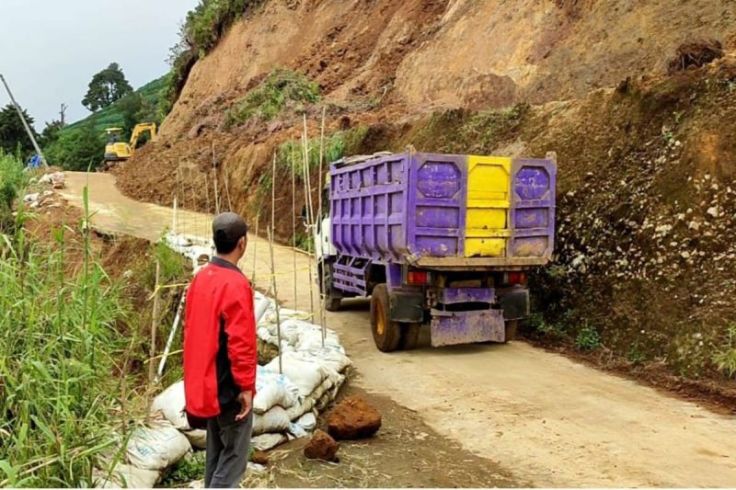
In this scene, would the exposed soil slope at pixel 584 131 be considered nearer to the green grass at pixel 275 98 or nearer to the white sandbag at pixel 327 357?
the green grass at pixel 275 98

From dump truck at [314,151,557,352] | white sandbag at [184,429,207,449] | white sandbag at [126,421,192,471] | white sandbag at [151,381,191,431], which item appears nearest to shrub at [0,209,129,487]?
white sandbag at [126,421,192,471]

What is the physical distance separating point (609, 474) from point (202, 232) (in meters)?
14.7

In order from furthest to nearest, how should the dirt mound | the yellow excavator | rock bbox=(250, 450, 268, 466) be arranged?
1. the yellow excavator
2. the dirt mound
3. rock bbox=(250, 450, 268, 466)

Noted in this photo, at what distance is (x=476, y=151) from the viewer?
14.2m

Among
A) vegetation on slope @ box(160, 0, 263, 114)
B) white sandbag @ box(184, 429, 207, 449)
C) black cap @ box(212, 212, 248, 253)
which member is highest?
vegetation on slope @ box(160, 0, 263, 114)

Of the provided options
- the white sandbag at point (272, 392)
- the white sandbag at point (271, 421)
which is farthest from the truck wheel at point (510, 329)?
the white sandbag at point (271, 421)

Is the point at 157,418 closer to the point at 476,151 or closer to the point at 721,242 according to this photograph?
the point at 721,242

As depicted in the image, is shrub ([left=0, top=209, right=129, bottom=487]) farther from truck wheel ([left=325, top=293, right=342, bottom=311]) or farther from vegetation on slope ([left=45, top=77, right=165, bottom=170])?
vegetation on slope ([left=45, top=77, right=165, bottom=170])

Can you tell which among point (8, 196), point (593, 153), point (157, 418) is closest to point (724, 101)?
point (593, 153)

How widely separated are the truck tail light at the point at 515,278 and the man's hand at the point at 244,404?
557 cm

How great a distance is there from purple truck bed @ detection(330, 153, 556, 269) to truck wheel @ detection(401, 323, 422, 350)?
85cm

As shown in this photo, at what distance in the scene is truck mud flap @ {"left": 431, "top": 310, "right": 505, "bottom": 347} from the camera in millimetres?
8766

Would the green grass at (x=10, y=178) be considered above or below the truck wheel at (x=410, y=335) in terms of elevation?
above

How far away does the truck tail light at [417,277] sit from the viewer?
28.7 ft
